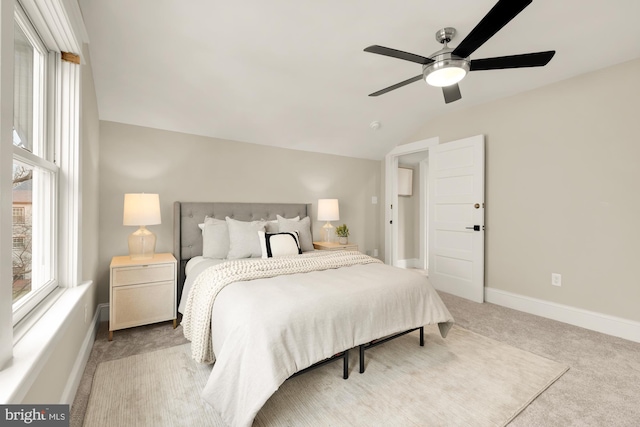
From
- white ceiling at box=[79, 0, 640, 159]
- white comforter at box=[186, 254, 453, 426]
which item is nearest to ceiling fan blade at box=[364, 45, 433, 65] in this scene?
white ceiling at box=[79, 0, 640, 159]

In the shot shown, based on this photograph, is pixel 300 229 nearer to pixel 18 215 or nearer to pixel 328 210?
pixel 328 210

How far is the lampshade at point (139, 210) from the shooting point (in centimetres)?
273

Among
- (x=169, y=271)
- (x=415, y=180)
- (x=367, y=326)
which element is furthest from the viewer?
(x=415, y=180)

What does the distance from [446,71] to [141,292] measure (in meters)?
3.15

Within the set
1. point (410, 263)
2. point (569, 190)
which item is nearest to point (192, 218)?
point (569, 190)

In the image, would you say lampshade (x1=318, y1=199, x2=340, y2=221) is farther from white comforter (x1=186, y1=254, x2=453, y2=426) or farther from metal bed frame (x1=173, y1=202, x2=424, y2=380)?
white comforter (x1=186, y1=254, x2=453, y2=426)

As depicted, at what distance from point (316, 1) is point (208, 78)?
1.31 m

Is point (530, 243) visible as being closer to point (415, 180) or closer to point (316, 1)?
point (415, 180)

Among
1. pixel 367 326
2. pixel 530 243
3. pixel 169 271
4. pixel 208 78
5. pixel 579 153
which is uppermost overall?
pixel 208 78

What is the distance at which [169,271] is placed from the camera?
2.80 m

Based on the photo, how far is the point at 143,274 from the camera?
8.85 feet

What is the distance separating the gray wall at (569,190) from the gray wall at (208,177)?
198cm

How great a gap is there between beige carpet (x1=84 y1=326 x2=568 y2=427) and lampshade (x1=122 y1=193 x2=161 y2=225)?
1.18 meters

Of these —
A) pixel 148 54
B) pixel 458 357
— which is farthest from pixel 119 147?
pixel 458 357
